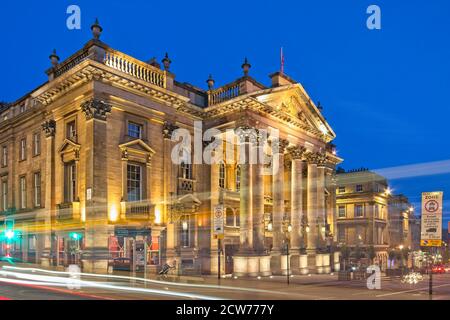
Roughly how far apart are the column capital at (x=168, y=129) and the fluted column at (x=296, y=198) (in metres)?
11.9

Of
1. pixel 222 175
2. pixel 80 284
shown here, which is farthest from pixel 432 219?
pixel 222 175

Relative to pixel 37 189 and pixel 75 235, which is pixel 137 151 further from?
pixel 37 189

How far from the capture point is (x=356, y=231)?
259 feet

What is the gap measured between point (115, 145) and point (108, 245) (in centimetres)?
629

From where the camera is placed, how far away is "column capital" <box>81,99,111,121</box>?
2658 centimetres

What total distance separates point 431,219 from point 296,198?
2000cm

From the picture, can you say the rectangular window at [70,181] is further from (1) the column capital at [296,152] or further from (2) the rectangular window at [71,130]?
(1) the column capital at [296,152]

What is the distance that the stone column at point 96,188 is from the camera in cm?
2583

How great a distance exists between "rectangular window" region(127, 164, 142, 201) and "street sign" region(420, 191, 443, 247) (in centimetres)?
1791

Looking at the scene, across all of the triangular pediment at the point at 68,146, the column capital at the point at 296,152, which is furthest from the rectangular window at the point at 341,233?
the triangular pediment at the point at 68,146

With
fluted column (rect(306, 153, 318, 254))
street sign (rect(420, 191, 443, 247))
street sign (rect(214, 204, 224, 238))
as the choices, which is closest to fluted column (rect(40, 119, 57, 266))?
street sign (rect(214, 204, 224, 238))

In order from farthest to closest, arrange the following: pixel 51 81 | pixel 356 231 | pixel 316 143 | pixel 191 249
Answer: pixel 356 231, pixel 316 143, pixel 191 249, pixel 51 81
